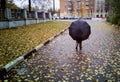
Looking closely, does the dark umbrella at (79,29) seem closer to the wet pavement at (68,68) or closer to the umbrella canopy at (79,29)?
the umbrella canopy at (79,29)

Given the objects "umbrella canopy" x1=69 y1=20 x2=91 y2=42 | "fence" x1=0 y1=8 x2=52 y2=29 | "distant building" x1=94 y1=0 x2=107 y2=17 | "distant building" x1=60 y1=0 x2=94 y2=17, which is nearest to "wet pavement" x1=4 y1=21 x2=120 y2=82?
"umbrella canopy" x1=69 y1=20 x2=91 y2=42

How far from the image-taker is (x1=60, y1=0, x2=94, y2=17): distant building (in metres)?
134

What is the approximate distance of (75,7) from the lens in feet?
448

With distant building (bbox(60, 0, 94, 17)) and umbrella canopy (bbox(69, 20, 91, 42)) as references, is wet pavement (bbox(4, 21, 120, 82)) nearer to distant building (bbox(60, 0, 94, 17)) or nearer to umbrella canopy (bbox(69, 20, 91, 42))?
umbrella canopy (bbox(69, 20, 91, 42))

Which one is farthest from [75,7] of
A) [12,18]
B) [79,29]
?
[79,29]

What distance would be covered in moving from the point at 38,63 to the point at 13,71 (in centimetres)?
151

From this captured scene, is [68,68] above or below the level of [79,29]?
below

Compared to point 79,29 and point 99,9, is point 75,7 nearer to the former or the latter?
point 99,9

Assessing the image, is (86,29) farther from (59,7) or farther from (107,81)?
(59,7)

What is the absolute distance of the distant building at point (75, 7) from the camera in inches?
5260

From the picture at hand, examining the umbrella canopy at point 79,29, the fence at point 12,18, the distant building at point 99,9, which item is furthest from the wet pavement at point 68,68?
the distant building at point 99,9

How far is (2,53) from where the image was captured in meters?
11.5

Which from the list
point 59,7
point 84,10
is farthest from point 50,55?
point 59,7

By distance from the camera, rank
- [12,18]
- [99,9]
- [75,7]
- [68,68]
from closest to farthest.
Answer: [68,68] → [12,18] → [99,9] → [75,7]
